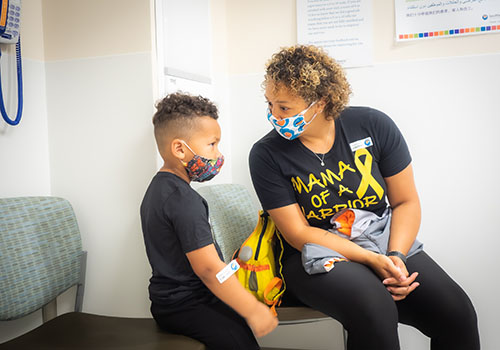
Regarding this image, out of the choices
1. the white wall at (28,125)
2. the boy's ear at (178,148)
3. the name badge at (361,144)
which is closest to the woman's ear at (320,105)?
the name badge at (361,144)

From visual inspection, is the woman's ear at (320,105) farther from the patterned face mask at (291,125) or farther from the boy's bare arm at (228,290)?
the boy's bare arm at (228,290)

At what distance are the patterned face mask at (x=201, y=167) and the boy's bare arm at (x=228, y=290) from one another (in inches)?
9.4

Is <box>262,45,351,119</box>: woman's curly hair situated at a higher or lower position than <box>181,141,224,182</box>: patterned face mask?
higher

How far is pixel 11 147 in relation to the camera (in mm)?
1531

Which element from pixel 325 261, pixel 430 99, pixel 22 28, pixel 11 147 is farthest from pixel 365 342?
pixel 22 28

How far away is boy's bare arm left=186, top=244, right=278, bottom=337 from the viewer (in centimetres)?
116

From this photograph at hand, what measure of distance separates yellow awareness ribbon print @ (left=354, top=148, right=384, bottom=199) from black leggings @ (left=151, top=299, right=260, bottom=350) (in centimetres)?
57

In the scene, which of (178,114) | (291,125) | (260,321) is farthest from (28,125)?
(260,321)

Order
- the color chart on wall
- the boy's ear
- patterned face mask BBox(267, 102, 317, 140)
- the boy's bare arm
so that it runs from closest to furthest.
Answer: the boy's bare arm < the boy's ear < patterned face mask BBox(267, 102, 317, 140) < the color chart on wall

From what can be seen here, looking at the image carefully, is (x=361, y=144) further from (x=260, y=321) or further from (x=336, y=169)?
(x=260, y=321)

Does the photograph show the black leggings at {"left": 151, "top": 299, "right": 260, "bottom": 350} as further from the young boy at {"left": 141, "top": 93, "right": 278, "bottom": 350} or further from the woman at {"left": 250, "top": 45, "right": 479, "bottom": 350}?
the woman at {"left": 250, "top": 45, "right": 479, "bottom": 350}

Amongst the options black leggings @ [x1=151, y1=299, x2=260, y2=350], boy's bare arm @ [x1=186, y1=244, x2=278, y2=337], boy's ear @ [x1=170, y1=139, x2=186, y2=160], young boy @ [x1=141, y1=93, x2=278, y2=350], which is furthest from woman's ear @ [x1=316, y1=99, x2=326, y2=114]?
black leggings @ [x1=151, y1=299, x2=260, y2=350]

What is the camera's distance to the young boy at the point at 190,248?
1174mm

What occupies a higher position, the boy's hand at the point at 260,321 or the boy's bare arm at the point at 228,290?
→ the boy's bare arm at the point at 228,290
